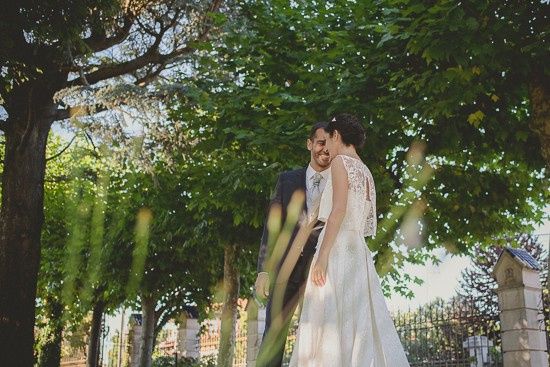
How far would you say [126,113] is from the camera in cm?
1353

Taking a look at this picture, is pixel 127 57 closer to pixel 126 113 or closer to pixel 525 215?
pixel 126 113

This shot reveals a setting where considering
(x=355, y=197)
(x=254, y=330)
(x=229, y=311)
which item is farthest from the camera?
(x=254, y=330)

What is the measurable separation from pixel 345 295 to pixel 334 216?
1.90ft

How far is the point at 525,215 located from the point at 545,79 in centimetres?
623

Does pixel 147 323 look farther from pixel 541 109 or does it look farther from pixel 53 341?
pixel 541 109

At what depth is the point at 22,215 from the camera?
11859 mm

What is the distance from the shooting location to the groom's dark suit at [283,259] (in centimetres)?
523

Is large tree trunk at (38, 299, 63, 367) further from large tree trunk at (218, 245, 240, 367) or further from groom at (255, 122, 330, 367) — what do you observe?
groom at (255, 122, 330, 367)

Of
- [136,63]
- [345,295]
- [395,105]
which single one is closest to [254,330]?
[136,63]

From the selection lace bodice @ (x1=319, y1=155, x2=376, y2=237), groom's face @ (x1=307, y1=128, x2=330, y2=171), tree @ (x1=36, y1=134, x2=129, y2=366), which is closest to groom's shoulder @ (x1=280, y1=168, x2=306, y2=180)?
groom's face @ (x1=307, y1=128, x2=330, y2=171)

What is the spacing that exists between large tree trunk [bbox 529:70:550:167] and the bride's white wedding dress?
4994mm

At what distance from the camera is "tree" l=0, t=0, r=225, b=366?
388 inches

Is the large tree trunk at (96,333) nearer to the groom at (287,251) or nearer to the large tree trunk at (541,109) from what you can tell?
the large tree trunk at (541,109)

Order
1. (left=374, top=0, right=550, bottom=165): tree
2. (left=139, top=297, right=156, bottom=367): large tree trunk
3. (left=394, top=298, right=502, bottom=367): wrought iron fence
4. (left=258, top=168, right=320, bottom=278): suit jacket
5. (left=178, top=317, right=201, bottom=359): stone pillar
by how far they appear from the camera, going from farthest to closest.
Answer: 1. (left=178, top=317, right=201, bottom=359): stone pillar
2. (left=139, top=297, right=156, bottom=367): large tree trunk
3. (left=394, top=298, right=502, bottom=367): wrought iron fence
4. (left=374, top=0, right=550, bottom=165): tree
5. (left=258, top=168, right=320, bottom=278): suit jacket
